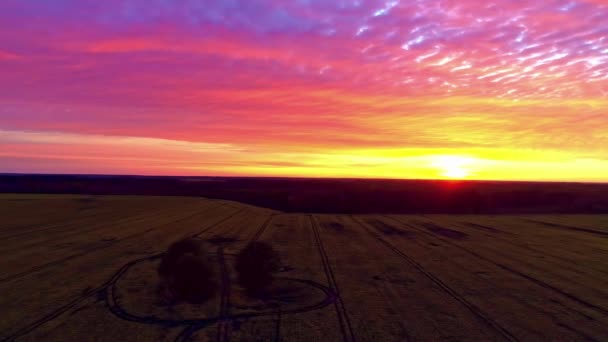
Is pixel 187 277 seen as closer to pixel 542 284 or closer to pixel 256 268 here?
pixel 256 268

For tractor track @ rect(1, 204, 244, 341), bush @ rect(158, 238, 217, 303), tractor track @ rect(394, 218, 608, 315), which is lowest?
tractor track @ rect(1, 204, 244, 341)

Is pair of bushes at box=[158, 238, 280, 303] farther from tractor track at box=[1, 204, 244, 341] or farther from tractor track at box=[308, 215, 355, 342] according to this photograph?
tractor track at box=[308, 215, 355, 342]

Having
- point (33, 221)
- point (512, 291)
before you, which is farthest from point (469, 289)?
point (33, 221)

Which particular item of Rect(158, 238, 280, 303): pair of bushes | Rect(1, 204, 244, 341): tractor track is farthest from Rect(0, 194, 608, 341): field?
Rect(158, 238, 280, 303): pair of bushes

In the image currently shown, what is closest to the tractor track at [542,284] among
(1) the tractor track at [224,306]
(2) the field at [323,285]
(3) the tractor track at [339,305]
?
(2) the field at [323,285]

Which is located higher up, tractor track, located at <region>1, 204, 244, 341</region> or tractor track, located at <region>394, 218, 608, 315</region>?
tractor track, located at <region>394, 218, 608, 315</region>

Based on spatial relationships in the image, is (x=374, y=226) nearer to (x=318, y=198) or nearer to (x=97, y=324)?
(x=318, y=198)

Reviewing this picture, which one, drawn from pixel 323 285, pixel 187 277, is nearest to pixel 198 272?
pixel 187 277
